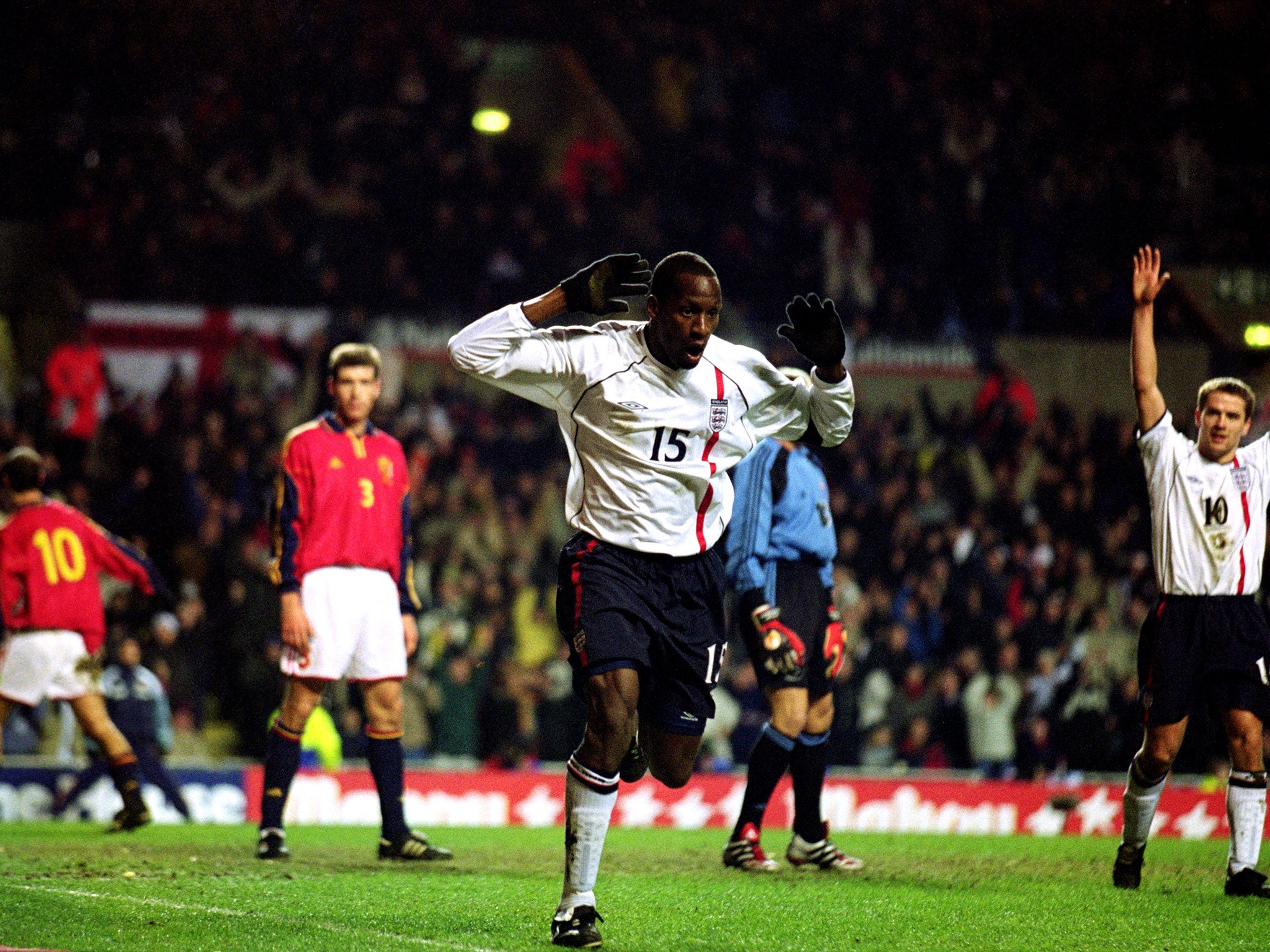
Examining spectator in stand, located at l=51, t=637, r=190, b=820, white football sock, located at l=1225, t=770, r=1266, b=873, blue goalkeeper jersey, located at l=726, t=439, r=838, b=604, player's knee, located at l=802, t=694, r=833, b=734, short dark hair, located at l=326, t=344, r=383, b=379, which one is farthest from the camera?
spectator in stand, located at l=51, t=637, r=190, b=820

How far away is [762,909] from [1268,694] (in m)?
2.72

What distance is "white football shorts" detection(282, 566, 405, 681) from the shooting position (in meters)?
7.83

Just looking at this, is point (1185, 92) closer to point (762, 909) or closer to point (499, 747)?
point (499, 747)

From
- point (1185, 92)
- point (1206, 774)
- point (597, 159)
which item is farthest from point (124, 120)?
point (1206, 774)

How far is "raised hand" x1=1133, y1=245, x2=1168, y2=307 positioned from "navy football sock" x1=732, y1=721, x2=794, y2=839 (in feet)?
9.31

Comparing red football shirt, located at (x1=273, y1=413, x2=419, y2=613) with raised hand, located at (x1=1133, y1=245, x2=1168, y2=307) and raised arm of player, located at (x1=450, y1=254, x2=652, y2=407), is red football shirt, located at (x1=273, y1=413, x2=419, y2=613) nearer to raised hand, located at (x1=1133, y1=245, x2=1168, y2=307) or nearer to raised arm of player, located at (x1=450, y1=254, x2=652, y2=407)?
raised arm of player, located at (x1=450, y1=254, x2=652, y2=407)

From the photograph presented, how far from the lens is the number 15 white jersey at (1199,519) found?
723 centimetres

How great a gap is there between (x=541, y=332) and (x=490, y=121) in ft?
48.9

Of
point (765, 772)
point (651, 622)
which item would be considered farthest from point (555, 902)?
point (765, 772)

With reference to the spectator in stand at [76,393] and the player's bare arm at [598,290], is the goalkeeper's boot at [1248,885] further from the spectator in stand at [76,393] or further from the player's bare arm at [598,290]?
the spectator in stand at [76,393]

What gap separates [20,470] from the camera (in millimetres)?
9547

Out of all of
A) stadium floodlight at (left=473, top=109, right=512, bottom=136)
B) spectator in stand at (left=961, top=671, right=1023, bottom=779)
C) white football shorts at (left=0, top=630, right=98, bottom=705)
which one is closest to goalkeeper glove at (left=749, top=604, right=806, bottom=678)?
white football shorts at (left=0, top=630, right=98, bottom=705)

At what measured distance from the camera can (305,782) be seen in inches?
479

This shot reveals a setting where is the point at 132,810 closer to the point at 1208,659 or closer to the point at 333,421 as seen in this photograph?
the point at 333,421
